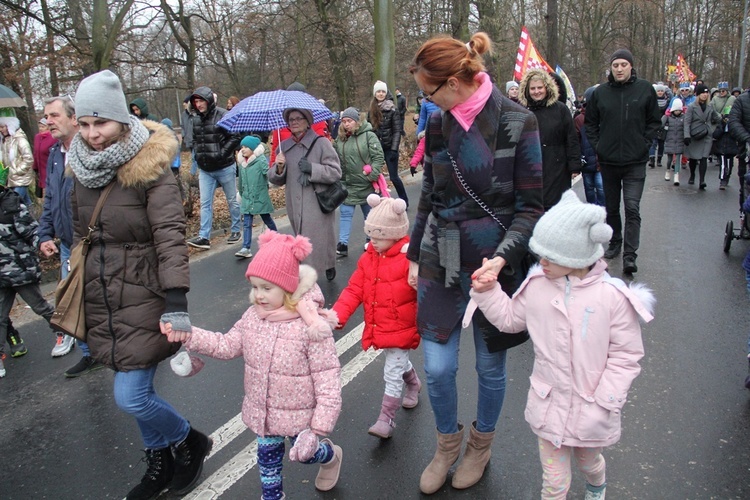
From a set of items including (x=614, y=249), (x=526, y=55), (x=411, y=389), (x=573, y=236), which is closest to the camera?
(x=573, y=236)

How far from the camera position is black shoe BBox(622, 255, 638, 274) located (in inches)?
238

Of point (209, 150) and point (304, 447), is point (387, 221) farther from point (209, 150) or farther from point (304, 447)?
point (209, 150)

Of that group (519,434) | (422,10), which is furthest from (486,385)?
(422,10)

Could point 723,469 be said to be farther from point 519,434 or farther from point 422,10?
point 422,10

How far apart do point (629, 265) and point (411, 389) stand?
338 cm

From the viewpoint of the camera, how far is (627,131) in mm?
5992

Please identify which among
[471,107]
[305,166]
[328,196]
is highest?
[471,107]

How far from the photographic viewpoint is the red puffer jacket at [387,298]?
3.33m

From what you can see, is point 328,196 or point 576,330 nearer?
point 576,330

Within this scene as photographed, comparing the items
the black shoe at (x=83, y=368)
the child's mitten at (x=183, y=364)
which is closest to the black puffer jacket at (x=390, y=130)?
the black shoe at (x=83, y=368)

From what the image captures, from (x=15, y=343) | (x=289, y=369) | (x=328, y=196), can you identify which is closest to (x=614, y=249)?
(x=328, y=196)

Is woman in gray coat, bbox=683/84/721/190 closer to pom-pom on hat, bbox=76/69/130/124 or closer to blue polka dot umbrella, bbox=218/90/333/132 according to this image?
blue polka dot umbrella, bbox=218/90/333/132

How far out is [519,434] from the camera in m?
3.34

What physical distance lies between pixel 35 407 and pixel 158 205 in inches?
93.0
